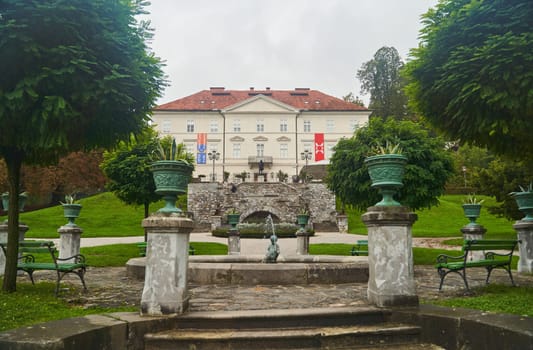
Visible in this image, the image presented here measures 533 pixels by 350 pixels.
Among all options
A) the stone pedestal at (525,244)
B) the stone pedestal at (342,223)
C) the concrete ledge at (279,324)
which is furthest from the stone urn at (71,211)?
the stone pedestal at (342,223)

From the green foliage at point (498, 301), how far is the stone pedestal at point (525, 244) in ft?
9.00

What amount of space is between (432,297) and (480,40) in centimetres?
447

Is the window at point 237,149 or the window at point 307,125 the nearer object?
the window at point 237,149

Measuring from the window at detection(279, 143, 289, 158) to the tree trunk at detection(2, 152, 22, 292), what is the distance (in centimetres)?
4730

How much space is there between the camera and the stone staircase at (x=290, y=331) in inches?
175

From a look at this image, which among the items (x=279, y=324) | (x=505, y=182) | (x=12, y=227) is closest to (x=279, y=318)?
(x=279, y=324)

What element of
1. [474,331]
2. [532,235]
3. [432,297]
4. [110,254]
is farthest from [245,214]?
[474,331]

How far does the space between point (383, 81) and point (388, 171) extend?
2151 inches

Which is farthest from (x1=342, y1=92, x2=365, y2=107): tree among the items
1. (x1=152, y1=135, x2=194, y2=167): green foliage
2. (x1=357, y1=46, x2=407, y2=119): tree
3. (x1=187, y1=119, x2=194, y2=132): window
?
(x1=152, y1=135, x2=194, y2=167): green foliage

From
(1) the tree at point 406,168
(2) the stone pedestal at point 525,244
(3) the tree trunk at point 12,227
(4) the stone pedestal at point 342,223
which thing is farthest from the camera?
(4) the stone pedestal at point 342,223

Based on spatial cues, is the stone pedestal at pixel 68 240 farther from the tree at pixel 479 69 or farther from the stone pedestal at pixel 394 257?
the tree at pixel 479 69

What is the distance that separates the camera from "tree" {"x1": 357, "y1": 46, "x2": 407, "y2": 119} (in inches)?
2116

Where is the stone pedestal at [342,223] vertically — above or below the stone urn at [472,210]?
below

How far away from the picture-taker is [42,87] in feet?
19.9
